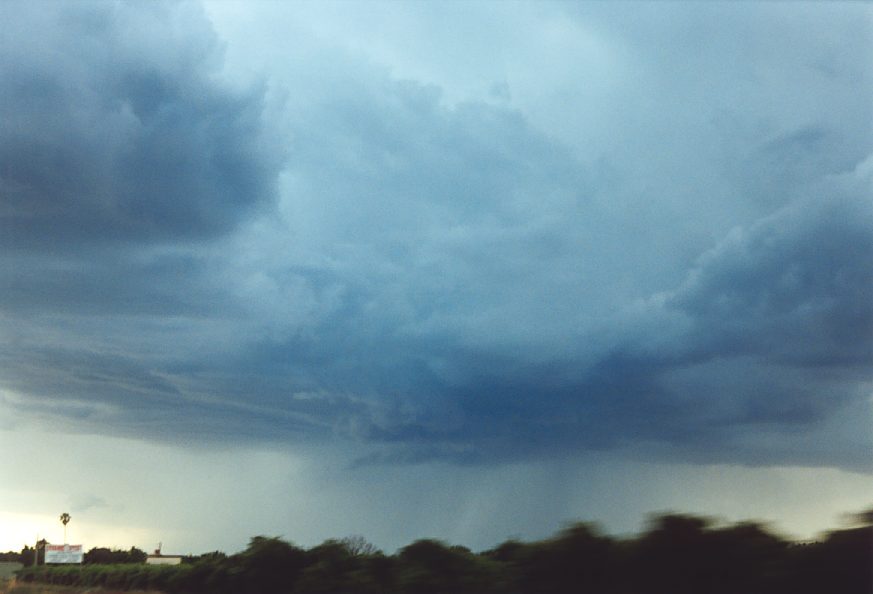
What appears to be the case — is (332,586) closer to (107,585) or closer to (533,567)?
(533,567)

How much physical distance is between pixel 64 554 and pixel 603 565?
136 m

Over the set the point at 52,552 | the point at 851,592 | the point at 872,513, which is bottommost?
the point at 851,592

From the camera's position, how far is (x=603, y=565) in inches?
811

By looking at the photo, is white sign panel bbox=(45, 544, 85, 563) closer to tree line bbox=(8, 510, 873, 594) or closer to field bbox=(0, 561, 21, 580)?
field bbox=(0, 561, 21, 580)

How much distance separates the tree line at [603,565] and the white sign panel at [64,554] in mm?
118038

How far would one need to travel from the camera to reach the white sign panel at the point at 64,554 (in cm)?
13688

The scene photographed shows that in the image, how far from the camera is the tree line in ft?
50.6

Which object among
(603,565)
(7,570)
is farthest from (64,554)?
(603,565)

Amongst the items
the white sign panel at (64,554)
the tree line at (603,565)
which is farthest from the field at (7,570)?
the tree line at (603,565)

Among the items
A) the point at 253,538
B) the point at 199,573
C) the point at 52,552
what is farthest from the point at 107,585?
the point at 52,552

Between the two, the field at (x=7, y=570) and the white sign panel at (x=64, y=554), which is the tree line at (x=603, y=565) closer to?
the field at (x=7, y=570)

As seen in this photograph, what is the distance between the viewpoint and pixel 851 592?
48.9 feet

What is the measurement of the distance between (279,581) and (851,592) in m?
22.5

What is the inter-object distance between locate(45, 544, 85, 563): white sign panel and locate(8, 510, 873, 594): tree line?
118038 mm
